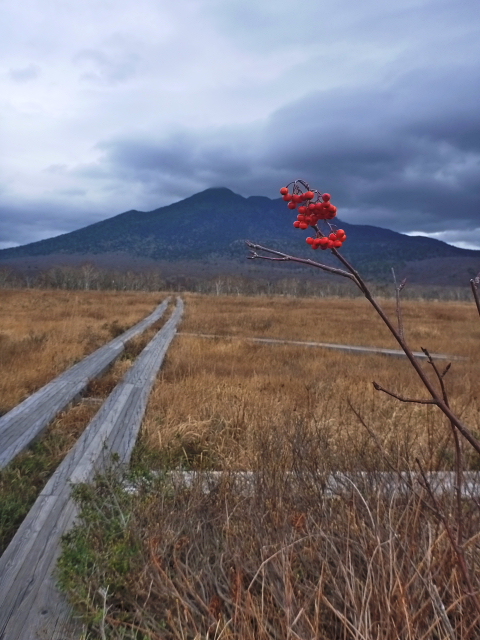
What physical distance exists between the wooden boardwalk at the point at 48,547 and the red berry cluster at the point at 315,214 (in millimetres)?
1720

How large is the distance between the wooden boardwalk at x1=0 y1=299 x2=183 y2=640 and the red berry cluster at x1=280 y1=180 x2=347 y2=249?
1.72m

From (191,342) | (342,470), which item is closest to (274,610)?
(342,470)

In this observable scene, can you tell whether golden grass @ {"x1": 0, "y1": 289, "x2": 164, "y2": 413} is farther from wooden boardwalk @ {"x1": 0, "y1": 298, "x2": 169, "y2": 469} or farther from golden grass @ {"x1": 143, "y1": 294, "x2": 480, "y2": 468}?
golden grass @ {"x1": 143, "y1": 294, "x2": 480, "y2": 468}

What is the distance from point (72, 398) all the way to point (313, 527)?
4.27 meters

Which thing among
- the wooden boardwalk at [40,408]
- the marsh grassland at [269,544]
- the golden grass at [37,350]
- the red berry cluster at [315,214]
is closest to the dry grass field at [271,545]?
the marsh grassland at [269,544]

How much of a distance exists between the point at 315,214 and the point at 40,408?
16.2 feet

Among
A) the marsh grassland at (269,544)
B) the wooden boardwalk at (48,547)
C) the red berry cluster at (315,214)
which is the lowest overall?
the wooden boardwalk at (48,547)

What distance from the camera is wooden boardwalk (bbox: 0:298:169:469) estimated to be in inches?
171

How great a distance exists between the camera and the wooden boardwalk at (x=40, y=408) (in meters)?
4.35

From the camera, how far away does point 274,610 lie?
5.87ft

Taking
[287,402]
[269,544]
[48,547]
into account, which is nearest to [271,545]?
[269,544]

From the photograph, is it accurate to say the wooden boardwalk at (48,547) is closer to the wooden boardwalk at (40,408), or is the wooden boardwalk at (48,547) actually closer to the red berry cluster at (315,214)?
the wooden boardwalk at (40,408)

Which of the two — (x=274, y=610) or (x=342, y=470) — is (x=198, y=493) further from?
(x=274, y=610)

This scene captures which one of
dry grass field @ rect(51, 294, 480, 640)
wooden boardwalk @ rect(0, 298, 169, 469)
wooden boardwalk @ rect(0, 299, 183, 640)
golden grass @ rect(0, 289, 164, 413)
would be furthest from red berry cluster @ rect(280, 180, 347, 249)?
golden grass @ rect(0, 289, 164, 413)
